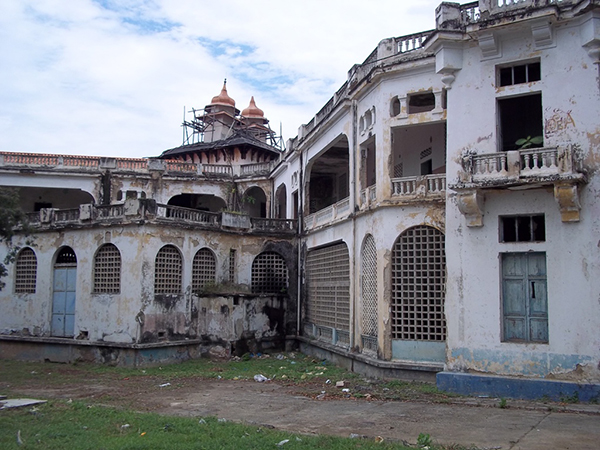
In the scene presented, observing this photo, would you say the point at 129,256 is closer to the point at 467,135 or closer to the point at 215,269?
the point at 215,269

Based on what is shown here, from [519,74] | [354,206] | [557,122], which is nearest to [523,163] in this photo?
[557,122]

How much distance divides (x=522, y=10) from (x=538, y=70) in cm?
137

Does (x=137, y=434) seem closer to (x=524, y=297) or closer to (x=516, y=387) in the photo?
(x=516, y=387)

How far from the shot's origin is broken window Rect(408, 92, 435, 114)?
595 inches

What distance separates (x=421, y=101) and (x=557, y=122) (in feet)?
16.1

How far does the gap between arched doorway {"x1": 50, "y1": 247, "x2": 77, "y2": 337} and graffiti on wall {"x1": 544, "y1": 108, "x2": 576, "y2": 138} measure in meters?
16.2

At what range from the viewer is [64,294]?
2066cm

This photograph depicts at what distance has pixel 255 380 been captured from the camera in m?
15.7

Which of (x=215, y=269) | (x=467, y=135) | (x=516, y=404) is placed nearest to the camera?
(x=516, y=404)

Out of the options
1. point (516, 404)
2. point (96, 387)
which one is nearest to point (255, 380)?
point (96, 387)

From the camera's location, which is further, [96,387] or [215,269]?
[215,269]

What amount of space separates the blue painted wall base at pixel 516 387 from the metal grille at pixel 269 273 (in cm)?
1091

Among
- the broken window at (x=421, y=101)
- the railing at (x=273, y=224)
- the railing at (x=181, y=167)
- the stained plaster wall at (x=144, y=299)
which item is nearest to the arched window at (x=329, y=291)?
the stained plaster wall at (x=144, y=299)

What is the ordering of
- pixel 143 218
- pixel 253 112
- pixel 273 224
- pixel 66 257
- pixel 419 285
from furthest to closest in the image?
pixel 253 112 < pixel 273 224 < pixel 66 257 < pixel 143 218 < pixel 419 285
